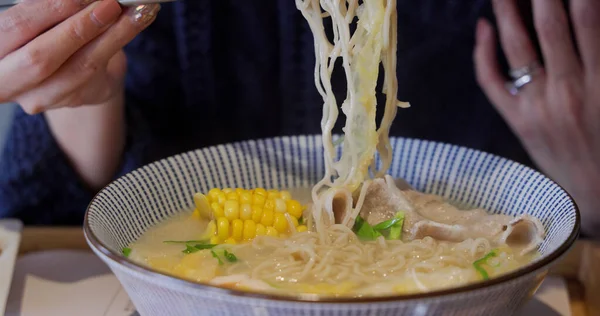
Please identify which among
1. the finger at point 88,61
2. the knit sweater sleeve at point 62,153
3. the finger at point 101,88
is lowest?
the knit sweater sleeve at point 62,153

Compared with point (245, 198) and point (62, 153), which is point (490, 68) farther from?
point (62, 153)

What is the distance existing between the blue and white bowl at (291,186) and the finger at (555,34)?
0.46m

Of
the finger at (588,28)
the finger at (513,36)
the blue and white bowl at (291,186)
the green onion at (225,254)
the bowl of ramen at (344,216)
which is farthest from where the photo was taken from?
the finger at (513,36)

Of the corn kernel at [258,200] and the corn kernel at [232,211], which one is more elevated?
the corn kernel at [258,200]

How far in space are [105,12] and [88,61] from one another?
0.12 meters

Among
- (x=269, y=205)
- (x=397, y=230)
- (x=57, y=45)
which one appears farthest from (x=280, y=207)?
(x=57, y=45)

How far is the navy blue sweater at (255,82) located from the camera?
1.72 m

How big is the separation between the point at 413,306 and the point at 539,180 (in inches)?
23.4

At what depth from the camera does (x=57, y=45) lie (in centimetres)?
107

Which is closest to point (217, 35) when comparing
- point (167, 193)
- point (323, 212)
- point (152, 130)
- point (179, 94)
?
point (179, 94)

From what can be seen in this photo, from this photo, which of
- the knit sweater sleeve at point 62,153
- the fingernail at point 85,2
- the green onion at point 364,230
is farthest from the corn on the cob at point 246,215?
the knit sweater sleeve at point 62,153

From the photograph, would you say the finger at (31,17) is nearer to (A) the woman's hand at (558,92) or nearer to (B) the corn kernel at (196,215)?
(B) the corn kernel at (196,215)

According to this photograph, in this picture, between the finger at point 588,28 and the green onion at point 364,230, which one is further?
the finger at point 588,28

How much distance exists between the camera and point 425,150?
1.38 m
